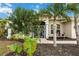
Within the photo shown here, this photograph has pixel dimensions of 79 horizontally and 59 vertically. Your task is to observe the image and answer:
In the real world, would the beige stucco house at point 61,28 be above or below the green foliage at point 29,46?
above

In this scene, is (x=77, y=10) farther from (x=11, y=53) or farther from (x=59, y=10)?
(x=11, y=53)

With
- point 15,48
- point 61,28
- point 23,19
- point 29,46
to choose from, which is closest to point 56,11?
point 61,28

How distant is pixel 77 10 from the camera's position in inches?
618

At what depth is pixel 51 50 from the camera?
1571 cm

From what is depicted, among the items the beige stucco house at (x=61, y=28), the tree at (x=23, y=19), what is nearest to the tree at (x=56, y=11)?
the beige stucco house at (x=61, y=28)

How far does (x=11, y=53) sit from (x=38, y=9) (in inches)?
32.6

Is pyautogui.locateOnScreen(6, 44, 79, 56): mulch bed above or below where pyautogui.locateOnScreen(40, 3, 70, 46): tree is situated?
below

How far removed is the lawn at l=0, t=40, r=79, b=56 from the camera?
15.7 metres

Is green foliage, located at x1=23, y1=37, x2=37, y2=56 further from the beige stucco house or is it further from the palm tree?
the palm tree

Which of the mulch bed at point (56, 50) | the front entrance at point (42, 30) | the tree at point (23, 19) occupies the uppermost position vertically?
the tree at point (23, 19)

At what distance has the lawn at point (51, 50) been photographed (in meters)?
15.7

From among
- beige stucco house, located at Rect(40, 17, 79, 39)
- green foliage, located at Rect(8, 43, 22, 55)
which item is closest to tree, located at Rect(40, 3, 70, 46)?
beige stucco house, located at Rect(40, 17, 79, 39)

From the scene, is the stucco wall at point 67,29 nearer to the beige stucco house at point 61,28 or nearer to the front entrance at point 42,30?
the beige stucco house at point 61,28

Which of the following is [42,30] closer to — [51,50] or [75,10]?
[51,50]
